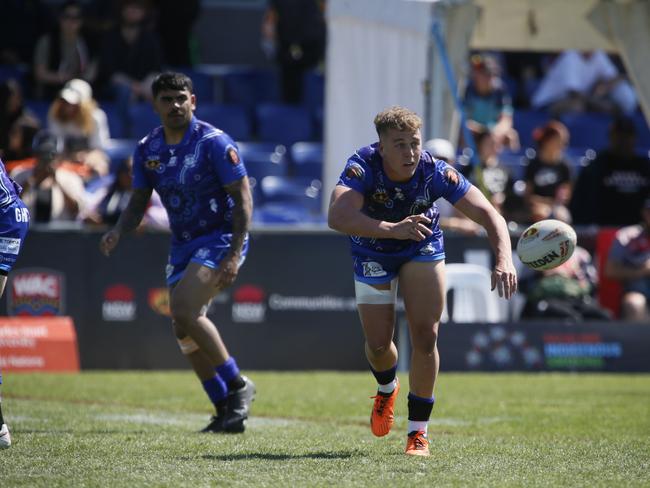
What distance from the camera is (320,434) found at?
8.46 metres

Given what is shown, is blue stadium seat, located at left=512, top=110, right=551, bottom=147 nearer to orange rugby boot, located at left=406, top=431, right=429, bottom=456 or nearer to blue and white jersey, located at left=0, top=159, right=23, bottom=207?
orange rugby boot, located at left=406, top=431, right=429, bottom=456

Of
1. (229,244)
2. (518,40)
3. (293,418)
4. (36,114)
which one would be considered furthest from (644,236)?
(36,114)

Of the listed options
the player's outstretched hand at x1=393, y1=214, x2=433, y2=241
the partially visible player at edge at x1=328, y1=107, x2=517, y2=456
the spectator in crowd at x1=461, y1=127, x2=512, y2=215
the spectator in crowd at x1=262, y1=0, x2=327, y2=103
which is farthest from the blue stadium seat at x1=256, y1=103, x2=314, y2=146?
the player's outstretched hand at x1=393, y1=214, x2=433, y2=241

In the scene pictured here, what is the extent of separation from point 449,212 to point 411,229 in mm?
7372

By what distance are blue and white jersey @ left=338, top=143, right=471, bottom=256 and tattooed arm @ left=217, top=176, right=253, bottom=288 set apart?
1259 mm

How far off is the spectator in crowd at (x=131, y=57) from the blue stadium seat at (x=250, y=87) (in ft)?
5.70

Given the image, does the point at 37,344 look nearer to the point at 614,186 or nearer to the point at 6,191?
the point at 6,191

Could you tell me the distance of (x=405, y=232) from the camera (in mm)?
6926

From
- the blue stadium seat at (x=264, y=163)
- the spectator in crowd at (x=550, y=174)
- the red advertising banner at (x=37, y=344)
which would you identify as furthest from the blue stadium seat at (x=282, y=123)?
the red advertising banner at (x=37, y=344)

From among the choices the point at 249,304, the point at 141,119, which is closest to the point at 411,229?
the point at 249,304

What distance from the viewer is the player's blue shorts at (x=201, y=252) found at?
8.50 meters

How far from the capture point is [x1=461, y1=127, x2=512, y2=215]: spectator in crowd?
1443cm

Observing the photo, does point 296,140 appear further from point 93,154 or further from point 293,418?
point 293,418

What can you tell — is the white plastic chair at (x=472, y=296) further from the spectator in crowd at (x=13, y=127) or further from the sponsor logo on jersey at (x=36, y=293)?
the spectator in crowd at (x=13, y=127)
